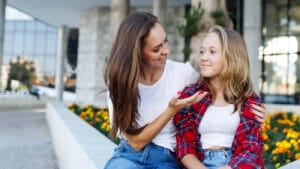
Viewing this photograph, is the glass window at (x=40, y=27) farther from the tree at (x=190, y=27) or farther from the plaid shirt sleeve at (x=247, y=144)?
the plaid shirt sleeve at (x=247, y=144)

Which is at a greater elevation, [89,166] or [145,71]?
[145,71]

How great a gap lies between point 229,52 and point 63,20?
32353 millimetres

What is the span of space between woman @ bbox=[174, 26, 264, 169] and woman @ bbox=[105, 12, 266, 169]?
0.09 m

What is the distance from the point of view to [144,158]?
2.25 metres

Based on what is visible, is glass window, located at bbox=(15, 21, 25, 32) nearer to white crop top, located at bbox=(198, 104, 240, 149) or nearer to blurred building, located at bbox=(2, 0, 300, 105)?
blurred building, located at bbox=(2, 0, 300, 105)

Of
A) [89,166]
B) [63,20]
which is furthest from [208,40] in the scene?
[63,20]

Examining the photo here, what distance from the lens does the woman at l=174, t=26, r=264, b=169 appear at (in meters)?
2.17

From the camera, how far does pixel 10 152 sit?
703 cm

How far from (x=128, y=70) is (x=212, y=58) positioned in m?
0.46

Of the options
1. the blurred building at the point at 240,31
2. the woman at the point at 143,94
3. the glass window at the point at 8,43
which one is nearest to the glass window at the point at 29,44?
the glass window at the point at 8,43

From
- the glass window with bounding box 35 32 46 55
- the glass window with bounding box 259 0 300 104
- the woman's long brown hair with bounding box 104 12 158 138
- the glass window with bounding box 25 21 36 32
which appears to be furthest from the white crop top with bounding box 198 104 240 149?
the glass window with bounding box 25 21 36 32

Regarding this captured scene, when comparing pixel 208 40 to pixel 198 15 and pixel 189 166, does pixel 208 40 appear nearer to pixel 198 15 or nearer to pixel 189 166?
pixel 189 166

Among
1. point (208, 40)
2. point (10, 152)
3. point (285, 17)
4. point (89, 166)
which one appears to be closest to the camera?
point (208, 40)

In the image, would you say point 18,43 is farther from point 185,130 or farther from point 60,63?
point 185,130
